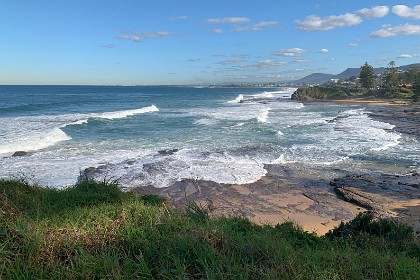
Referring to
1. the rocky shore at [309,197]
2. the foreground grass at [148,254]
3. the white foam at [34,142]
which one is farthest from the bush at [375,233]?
the white foam at [34,142]

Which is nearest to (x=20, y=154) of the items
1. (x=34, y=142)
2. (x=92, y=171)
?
(x=34, y=142)

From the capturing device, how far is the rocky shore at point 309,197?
1302 centimetres

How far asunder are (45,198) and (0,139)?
22.9m

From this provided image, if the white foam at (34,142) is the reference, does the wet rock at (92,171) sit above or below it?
below

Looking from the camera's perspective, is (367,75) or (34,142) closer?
(34,142)

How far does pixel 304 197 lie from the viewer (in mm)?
14930

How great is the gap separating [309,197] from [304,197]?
21 centimetres

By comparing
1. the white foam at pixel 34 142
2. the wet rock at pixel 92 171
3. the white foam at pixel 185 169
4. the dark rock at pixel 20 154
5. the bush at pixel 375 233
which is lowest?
the white foam at pixel 185 169

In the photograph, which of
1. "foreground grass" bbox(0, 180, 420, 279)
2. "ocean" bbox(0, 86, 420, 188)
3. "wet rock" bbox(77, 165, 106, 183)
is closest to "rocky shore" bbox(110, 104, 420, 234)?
"ocean" bbox(0, 86, 420, 188)

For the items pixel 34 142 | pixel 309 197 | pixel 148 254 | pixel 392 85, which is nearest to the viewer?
pixel 148 254

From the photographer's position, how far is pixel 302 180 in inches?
671

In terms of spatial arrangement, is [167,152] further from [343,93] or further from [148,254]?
[343,93]

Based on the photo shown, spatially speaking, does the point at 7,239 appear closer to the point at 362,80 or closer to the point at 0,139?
the point at 0,139

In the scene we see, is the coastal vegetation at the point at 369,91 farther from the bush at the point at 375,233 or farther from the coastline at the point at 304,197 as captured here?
the bush at the point at 375,233
